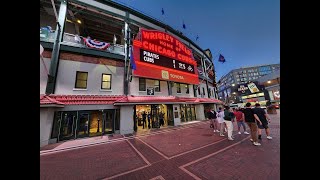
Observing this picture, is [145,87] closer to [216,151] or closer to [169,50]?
[169,50]

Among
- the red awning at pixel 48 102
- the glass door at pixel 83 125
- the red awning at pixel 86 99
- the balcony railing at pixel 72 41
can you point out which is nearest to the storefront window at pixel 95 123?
the glass door at pixel 83 125

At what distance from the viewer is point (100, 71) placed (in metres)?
12.8

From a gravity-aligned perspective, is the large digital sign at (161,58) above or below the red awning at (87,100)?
above

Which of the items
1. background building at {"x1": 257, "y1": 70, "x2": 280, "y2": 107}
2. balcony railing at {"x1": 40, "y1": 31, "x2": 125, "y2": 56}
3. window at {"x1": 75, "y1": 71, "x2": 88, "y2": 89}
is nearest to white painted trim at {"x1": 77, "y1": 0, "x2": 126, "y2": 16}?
balcony railing at {"x1": 40, "y1": 31, "x2": 125, "y2": 56}

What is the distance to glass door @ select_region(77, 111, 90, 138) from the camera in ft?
36.4

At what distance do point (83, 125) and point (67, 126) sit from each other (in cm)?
111

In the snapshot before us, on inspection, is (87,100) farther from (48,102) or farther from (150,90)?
(150,90)

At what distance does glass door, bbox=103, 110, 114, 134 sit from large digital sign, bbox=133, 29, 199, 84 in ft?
14.2

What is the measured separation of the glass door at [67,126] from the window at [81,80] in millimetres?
2441

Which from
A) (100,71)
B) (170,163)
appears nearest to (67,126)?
(100,71)

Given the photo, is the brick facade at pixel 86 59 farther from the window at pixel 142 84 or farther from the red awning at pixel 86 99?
the red awning at pixel 86 99

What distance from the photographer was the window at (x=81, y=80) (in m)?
11.9
